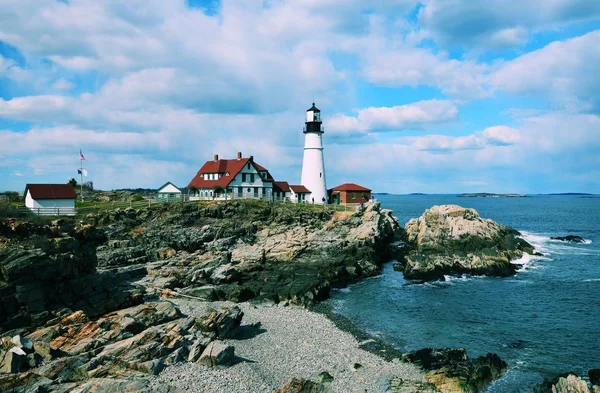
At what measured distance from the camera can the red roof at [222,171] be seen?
2486 inches

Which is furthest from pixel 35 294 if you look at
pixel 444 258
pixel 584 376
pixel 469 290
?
pixel 444 258

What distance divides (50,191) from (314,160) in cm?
3480

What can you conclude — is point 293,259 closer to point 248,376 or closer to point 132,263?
point 132,263

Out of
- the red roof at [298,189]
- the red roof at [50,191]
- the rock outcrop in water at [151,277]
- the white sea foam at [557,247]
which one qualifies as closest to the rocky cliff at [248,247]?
the rock outcrop in water at [151,277]

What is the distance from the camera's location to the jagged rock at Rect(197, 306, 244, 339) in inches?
940

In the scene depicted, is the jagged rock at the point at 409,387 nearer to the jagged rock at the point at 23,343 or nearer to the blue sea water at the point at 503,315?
the blue sea water at the point at 503,315

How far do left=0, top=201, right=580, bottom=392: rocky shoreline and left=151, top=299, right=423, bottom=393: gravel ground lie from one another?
8 cm

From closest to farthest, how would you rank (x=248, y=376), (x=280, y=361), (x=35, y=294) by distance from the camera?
(x=248, y=376) < (x=280, y=361) < (x=35, y=294)

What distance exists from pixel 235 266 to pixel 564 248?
44477mm

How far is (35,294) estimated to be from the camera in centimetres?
2489

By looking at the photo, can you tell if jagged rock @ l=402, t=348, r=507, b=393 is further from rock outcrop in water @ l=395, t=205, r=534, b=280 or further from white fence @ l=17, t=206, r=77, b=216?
white fence @ l=17, t=206, r=77, b=216

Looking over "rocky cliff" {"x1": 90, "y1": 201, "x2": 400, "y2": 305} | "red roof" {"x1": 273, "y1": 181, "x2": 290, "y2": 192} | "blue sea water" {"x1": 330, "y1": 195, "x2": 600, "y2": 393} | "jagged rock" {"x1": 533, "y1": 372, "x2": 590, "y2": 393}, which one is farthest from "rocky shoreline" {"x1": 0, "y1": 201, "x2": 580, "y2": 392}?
"red roof" {"x1": 273, "y1": 181, "x2": 290, "y2": 192}

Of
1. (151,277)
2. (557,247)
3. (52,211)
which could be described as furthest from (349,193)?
(52,211)

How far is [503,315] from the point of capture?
97.9 feet
